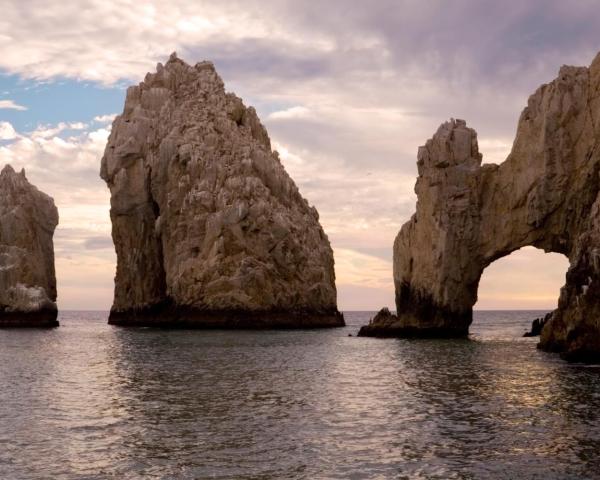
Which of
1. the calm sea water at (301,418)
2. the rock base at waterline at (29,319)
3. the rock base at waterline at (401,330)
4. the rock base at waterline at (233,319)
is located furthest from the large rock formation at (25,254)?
the calm sea water at (301,418)

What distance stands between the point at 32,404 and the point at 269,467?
14.2 meters

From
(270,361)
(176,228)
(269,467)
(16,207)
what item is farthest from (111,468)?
(16,207)

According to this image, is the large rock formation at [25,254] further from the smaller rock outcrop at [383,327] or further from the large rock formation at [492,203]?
the large rock formation at [492,203]

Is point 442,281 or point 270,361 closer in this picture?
point 270,361

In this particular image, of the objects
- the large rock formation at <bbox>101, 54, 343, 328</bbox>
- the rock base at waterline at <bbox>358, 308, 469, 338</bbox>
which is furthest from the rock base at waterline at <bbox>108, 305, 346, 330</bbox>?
the rock base at waterline at <bbox>358, 308, 469, 338</bbox>

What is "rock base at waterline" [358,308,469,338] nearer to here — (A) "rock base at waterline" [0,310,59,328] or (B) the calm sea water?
(B) the calm sea water

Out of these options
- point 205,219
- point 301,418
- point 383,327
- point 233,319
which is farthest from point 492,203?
point 301,418

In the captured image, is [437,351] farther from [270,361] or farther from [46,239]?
[46,239]

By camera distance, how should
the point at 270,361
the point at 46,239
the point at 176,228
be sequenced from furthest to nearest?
1. the point at 46,239
2. the point at 176,228
3. the point at 270,361

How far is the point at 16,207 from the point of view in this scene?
103 metres

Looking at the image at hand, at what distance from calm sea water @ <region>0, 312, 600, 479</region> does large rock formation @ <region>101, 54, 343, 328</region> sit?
41603 millimetres

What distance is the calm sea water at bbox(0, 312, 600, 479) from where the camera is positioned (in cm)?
1938

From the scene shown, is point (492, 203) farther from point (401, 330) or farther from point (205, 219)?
point (205, 219)

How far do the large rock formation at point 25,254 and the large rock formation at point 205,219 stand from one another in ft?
30.4
